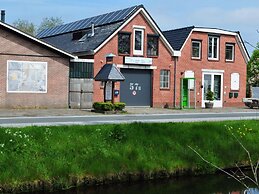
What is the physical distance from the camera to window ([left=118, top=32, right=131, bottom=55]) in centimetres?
3169

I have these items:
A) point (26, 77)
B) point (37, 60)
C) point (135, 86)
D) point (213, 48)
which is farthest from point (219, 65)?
point (26, 77)

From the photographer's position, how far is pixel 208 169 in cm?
1458

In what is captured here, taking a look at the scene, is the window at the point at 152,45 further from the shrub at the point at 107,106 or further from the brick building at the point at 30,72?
the shrub at the point at 107,106

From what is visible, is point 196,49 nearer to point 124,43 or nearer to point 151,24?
point 151,24

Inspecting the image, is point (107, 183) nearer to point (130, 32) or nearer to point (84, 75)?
point (84, 75)

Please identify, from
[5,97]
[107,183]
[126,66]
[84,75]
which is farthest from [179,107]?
[107,183]

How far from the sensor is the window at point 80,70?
29359 mm

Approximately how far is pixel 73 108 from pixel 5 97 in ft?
13.9

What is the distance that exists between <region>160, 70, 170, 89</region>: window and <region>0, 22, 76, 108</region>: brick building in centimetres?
765

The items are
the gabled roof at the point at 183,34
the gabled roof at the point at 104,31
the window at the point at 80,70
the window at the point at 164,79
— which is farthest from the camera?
the gabled roof at the point at 183,34

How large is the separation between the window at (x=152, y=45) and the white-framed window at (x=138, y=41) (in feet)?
2.03

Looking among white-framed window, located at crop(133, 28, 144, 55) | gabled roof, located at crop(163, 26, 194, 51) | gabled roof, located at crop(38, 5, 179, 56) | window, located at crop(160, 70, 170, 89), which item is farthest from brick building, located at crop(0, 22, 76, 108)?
gabled roof, located at crop(163, 26, 194, 51)

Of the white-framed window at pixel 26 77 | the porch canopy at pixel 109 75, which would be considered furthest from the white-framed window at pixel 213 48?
the white-framed window at pixel 26 77

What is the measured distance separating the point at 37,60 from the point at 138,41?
298 inches
